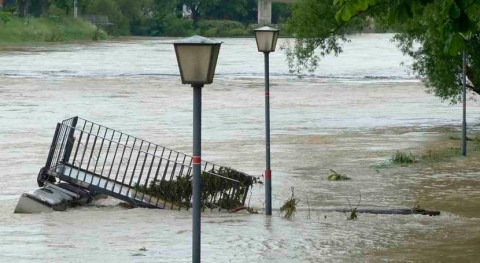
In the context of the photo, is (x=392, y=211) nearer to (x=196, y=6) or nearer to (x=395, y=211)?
(x=395, y=211)

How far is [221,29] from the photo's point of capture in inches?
6427

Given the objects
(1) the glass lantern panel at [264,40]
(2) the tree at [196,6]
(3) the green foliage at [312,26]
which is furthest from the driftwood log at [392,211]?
(2) the tree at [196,6]

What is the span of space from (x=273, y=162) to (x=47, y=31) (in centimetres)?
10913

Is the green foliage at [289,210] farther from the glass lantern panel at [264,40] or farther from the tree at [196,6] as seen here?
the tree at [196,6]

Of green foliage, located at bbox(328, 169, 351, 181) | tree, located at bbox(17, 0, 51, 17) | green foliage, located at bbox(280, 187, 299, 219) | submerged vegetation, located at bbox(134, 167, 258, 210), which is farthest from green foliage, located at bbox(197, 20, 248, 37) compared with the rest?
green foliage, located at bbox(280, 187, 299, 219)

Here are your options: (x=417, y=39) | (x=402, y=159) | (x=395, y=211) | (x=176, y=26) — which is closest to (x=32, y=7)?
(x=176, y=26)

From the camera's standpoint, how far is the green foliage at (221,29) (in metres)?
162

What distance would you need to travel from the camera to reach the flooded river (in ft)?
52.5

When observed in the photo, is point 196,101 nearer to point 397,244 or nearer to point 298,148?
point 397,244

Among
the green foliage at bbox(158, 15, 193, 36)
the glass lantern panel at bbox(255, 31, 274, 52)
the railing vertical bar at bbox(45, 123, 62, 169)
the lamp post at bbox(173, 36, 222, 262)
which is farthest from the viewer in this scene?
the green foliage at bbox(158, 15, 193, 36)

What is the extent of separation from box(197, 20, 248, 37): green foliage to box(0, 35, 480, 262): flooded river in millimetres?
87117

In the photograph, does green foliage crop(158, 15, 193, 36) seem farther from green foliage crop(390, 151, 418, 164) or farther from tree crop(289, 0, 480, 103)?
green foliage crop(390, 151, 418, 164)

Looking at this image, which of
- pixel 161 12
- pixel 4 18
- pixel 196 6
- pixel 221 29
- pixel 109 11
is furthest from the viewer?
pixel 196 6

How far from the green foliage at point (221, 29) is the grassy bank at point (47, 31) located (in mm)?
20704
